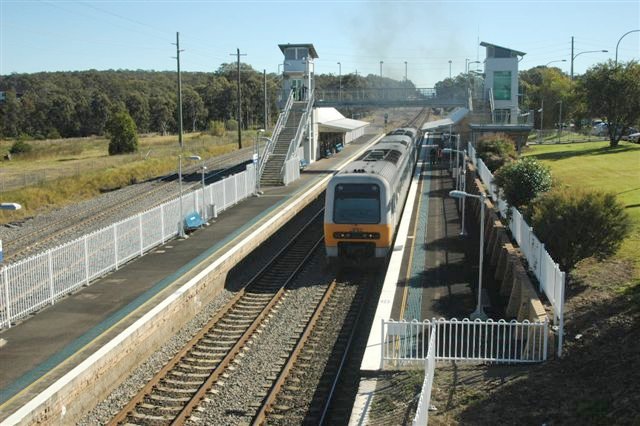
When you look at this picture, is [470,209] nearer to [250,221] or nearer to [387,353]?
[250,221]

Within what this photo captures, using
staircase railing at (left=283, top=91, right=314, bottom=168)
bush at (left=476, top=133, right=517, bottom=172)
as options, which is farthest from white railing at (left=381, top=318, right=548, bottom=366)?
staircase railing at (left=283, top=91, right=314, bottom=168)

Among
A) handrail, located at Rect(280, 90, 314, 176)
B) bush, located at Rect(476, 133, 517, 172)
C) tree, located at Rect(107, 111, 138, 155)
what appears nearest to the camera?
bush, located at Rect(476, 133, 517, 172)

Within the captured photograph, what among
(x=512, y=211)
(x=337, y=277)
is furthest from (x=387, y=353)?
(x=512, y=211)

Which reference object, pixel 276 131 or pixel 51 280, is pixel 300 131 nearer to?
pixel 276 131

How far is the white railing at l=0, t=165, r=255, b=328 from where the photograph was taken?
14.1 m

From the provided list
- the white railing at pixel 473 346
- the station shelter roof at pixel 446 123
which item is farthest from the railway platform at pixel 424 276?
the station shelter roof at pixel 446 123

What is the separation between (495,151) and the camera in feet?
117

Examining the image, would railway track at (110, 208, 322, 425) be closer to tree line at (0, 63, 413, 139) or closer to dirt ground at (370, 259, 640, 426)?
dirt ground at (370, 259, 640, 426)

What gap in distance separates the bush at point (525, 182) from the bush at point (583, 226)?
19.8 feet

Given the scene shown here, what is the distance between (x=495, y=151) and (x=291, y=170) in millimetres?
10334

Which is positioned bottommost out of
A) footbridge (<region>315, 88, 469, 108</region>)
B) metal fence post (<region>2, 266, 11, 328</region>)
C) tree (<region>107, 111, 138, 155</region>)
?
metal fence post (<region>2, 266, 11, 328</region>)

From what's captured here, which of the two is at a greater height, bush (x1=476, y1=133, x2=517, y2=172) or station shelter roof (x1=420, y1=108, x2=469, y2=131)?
station shelter roof (x1=420, y1=108, x2=469, y2=131)

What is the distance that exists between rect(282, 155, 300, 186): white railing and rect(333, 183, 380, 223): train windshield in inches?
646

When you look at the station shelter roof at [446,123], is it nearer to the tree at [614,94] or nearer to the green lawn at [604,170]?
the green lawn at [604,170]
